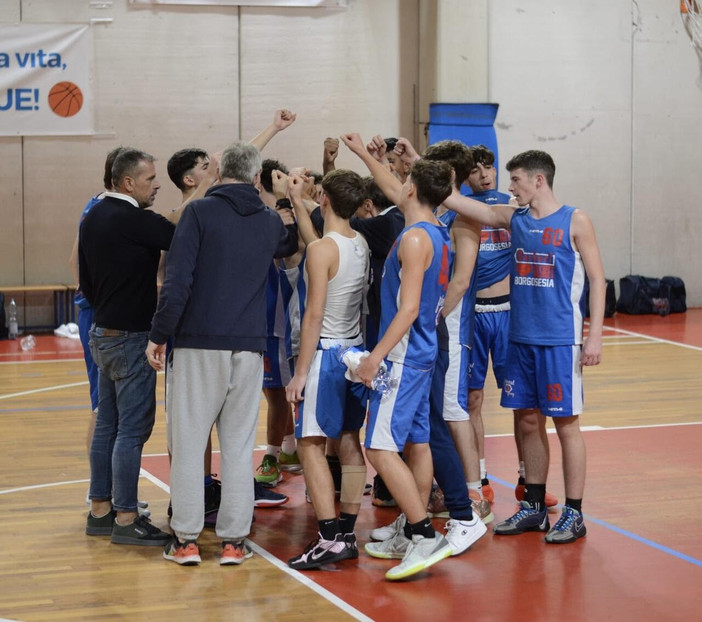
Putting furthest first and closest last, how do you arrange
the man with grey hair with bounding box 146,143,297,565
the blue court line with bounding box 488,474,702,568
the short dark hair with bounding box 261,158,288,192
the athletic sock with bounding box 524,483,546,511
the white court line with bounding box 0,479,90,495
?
the white court line with bounding box 0,479,90,495, the short dark hair with bounding box 261,158,288,192, the athletic sock with bounding box 524,483,546,511, the blue court line with bounding box 488,474,702,568, the man with grey hair with bounding box 146,143,297,565

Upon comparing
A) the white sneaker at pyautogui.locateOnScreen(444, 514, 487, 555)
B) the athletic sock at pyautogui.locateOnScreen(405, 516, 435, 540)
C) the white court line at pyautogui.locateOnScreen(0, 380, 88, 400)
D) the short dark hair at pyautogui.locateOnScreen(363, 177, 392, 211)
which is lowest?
the white court line at pyautogui.locateOnScreen(0, 380, 88, 400)

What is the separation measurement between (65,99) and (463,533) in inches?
414

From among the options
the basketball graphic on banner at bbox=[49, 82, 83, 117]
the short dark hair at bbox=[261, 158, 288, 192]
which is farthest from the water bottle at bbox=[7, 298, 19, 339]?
the short dark hair at bbox=[261, 158, 288, 192]

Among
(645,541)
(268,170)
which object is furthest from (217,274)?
(645,541)

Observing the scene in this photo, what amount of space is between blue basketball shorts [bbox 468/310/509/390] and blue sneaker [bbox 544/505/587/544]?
1.00m

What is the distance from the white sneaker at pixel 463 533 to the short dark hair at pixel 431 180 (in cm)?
160

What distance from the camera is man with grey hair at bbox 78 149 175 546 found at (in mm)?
5555

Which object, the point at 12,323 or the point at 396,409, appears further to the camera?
the point at 12,323

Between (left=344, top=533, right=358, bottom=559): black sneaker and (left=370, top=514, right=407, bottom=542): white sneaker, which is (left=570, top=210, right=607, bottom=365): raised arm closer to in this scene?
(left=370, top=514, right=407, bottom=542): white sneaker

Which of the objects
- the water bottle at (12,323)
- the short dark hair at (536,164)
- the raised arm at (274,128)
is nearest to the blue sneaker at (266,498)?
the raised arm at (274,128)

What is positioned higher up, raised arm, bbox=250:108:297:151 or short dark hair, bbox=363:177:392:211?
raised arm, bbox=250:108:297:151

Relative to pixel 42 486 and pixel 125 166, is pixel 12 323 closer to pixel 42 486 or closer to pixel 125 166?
pixel 42 486

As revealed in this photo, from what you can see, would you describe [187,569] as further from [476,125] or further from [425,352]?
[476,125]

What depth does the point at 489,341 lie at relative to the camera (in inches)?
260
